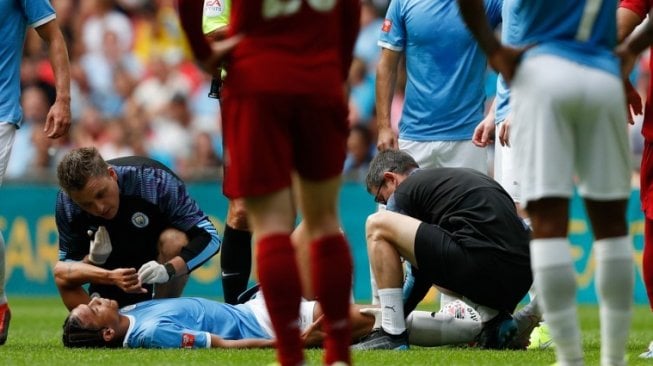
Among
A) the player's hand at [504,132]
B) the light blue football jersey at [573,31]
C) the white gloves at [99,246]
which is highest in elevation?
the light blue football jersey at [573,31]

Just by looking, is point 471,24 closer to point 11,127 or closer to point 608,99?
point 608,99

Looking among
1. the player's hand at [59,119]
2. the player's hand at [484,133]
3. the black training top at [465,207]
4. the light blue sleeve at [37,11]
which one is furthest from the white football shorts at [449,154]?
the light blue sleeve at [37,11]

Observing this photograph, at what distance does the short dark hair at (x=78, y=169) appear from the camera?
7656 millimetres

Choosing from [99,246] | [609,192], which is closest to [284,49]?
[609,192]

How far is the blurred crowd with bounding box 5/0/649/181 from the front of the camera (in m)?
16.2

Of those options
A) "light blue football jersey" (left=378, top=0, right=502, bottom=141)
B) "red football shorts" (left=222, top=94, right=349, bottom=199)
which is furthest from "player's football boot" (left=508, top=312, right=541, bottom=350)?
"red football shorts" (left=222, top=94, right=349, bottom=199)

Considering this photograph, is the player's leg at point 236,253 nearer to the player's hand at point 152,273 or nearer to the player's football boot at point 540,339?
the player's hand at point 152,273

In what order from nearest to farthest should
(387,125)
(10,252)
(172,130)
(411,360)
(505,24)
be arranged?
1. (411,360)
2. (505,24)
3. (387,125)
4. (10,252)
5. (172,130)

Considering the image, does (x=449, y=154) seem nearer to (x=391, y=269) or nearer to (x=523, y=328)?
(x=523, y=328)

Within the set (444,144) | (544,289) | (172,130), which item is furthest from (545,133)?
(172,130)

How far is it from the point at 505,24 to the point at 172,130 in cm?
993

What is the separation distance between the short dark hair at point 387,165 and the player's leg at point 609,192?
118 inches

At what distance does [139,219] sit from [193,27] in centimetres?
335

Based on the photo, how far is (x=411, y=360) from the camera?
6.59 meters
